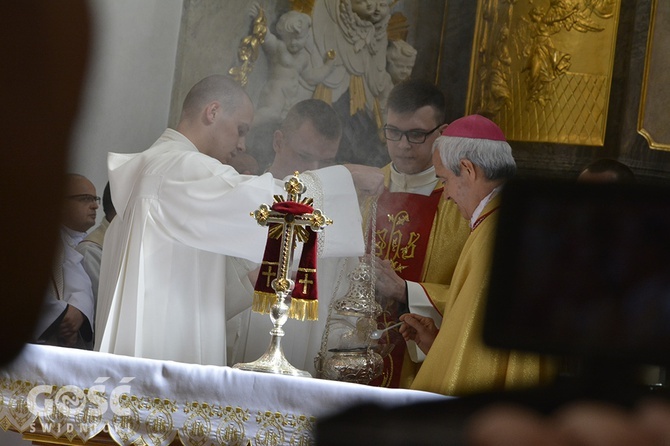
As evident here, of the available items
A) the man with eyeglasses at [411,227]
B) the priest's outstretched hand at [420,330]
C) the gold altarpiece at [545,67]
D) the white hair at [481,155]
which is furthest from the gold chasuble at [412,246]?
the gold altarpiece at [545,67]

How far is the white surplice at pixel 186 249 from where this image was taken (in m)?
5.14

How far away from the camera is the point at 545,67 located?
5.71m

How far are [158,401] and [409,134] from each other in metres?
2.48

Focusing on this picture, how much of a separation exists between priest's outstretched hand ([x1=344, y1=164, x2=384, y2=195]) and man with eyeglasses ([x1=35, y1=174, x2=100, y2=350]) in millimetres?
1533

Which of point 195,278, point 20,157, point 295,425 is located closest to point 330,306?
point 195,278

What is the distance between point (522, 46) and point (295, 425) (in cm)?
317

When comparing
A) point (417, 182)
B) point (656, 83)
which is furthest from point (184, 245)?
point (656, 83)

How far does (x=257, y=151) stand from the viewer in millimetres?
5508

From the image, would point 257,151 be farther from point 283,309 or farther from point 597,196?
point 597,196

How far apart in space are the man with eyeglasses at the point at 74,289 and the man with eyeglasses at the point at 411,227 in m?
1.69

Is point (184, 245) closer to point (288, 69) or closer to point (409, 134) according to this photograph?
point (288, 69)

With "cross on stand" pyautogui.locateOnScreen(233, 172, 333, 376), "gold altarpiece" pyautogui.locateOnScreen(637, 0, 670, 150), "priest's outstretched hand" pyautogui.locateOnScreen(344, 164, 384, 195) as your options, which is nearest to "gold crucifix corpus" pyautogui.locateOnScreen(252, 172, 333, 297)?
"cross on stand" pyautogui.locateOnScreen(233, 172, 333, 376)

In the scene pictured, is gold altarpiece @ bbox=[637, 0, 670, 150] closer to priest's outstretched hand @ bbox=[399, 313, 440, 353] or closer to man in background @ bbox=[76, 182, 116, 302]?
priest's outstretched hand @ bbox=[399, 313, 440, 353]

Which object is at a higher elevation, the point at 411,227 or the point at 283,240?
the point at 411,227
